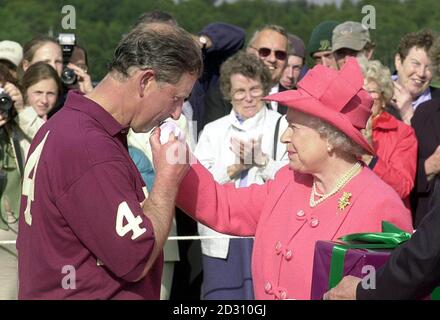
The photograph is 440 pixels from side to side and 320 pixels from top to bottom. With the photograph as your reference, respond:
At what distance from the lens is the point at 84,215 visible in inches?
137

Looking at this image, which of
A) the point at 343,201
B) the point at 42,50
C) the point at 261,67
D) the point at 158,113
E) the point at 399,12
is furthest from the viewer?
the point at 399,12

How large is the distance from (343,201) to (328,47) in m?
3.70

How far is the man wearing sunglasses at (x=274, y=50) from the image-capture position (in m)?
7.70

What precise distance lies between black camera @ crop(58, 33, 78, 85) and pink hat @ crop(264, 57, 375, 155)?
2.90 m

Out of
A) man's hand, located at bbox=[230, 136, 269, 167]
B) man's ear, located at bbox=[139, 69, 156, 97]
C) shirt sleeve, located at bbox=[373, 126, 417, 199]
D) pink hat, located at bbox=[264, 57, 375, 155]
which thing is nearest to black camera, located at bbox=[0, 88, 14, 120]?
man's hand, located at bbox=[230, 136, 269, 167]

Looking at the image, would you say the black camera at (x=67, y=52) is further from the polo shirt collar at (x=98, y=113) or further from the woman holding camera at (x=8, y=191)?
the polo shirt collar at (x=98, y=113)

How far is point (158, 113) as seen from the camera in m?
3.72

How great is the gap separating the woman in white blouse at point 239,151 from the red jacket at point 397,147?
616 millimetres

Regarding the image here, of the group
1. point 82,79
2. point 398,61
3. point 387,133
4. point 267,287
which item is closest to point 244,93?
point 387,133

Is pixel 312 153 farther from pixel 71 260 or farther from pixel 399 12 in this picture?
pixel 399 12

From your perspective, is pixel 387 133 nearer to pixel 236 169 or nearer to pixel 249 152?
pixel 249 152

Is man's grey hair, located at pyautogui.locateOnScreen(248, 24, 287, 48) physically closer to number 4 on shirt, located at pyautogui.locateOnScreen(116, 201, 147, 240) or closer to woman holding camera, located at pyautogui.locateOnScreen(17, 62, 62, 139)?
woman holding camera, located at pyautogui.locateOnScreen(17, 62, 62, 139)

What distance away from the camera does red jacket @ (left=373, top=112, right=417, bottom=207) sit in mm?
6359
